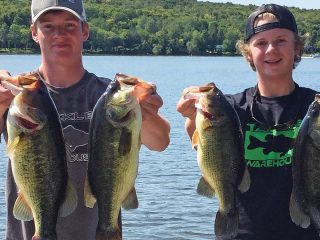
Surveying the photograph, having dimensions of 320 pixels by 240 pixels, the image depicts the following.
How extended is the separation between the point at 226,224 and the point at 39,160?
4.63 ft

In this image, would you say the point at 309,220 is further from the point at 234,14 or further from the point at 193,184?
the point at 234,14

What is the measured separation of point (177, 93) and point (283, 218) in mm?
36293

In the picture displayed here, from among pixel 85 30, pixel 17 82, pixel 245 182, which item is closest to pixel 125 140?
pixel 17 82

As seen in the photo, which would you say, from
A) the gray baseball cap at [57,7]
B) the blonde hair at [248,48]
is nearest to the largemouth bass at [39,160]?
the gray baseball cap at [57,7]

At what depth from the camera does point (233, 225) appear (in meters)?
5.05

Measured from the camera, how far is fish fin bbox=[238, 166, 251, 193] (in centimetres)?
505

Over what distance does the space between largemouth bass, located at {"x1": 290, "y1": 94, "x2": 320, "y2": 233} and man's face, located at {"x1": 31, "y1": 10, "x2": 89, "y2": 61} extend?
70.6 inches

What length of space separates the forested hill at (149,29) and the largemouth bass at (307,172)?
89.2m

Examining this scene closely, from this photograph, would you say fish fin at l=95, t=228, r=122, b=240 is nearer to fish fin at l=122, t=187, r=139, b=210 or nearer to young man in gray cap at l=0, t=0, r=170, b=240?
fish fin at l=122, t=187, r=139, b=210

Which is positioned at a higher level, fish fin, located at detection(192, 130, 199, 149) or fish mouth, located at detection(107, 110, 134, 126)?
fish mouth, located at detection(107, 110, 134, 126)

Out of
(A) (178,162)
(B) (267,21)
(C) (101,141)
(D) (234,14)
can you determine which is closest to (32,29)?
(C) (101,141)

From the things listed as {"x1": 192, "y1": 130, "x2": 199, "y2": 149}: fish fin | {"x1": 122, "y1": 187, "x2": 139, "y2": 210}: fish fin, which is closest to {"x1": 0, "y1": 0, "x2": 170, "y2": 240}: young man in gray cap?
{"x1": 192, "y1": 130, "x2": 199, "y2": 149}: fish fin

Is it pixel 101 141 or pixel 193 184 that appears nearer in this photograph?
pixel 101 141

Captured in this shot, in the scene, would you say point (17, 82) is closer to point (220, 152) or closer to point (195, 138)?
point (195, 138)
